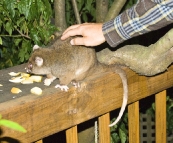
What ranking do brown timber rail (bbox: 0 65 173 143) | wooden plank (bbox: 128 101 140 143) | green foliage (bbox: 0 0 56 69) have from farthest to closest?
green foliage (bbox: 0 0 56 69)
wooden plank (bbox: 128 101 140 143)
brown timber rail (bbox: 0 65 173 143)

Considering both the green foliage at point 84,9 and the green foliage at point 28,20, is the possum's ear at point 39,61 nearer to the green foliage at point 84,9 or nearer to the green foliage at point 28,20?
the green foliage at point 28,20

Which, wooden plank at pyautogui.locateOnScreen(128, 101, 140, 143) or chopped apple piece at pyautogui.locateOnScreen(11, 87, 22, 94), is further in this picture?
wooden plank at pyautogui.locateOnScreen(128, 101, 140, 143)

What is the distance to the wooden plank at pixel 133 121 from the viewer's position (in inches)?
99.7

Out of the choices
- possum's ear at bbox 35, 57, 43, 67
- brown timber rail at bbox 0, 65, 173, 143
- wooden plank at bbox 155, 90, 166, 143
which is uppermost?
possum's ear at bbox 35, 57, 43, 67

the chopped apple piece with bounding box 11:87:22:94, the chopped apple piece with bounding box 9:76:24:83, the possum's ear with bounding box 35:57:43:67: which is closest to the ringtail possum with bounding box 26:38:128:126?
the possum's ear with bounding box 35:57:43:67

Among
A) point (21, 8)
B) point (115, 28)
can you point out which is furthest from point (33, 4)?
point (115, 28)

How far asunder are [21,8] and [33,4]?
0.31 ft

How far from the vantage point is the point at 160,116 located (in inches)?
106

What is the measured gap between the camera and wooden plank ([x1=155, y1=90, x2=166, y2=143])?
2.67m

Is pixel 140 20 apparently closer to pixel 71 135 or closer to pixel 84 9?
pixel 71 135

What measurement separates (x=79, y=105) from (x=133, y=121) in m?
0.53

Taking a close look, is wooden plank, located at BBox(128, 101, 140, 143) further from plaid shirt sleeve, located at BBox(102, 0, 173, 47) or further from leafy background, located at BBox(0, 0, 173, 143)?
leafy background, located at BBox(0, 0, 173, 143)

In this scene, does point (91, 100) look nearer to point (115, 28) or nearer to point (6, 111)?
point (115, 28)

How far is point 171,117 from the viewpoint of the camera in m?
4.52
